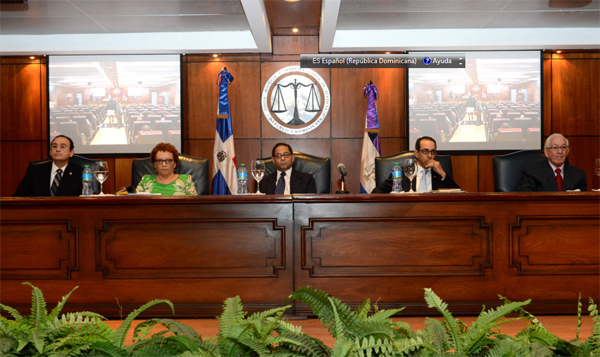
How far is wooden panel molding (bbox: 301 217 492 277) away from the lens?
295 cm

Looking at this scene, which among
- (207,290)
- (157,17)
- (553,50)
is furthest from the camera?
(553,50)

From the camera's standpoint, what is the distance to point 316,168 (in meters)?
4.61

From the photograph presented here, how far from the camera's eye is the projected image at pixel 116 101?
6.55 meters

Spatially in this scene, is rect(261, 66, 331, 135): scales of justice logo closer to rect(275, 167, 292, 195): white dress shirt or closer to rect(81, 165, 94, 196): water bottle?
rect(275, 167, 292, 195): white dress shirt

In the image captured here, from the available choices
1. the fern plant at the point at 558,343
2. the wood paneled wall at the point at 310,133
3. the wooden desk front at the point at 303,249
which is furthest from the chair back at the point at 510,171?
the fern plant at the point at 558,343

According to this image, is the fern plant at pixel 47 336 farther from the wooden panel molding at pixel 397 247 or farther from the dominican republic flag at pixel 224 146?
the dominican republic flag at pixel 224 146

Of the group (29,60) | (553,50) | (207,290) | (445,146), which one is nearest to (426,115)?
(445,146)

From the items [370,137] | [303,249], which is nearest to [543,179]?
[303,249]

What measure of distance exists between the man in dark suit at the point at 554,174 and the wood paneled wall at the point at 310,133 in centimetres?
237

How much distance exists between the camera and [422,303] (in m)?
2.97

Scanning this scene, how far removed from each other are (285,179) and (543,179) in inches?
81.6

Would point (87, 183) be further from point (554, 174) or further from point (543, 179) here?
point (554, 174)

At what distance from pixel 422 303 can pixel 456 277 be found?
0.24 m

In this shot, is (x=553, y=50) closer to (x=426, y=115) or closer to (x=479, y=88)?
(x=479, y=88)
